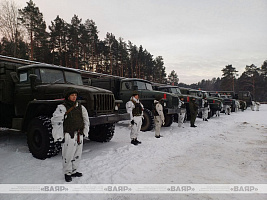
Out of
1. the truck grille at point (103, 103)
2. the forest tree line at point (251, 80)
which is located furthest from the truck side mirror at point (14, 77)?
the forest tree line at point (251, 80)

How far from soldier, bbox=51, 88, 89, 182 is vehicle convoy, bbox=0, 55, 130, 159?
0.54 m

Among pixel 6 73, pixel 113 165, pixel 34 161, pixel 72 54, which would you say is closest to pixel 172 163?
pixel 113 165

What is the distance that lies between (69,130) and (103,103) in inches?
65.0

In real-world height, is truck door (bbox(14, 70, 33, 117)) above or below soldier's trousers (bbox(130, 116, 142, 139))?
above

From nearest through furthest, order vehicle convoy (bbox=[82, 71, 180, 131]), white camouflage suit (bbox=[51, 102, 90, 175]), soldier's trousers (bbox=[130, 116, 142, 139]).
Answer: white camouflage suit (bbox=[51, 102, 90, 175]) → soldier's trousers (bbox=[130, 116, 142, 139]) → vehicle convoy (bbox=[82, 71, 180, 131])

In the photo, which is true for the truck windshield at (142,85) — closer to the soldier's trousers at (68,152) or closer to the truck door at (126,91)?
the truck door at (126,91)

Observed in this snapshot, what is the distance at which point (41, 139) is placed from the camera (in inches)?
158

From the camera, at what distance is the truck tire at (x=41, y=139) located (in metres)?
3.83

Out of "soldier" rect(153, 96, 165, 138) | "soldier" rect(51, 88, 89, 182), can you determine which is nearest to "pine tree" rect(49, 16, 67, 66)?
"soldier" rect(153, 96, 165, 138)

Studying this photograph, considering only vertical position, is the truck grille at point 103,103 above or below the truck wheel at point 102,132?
above

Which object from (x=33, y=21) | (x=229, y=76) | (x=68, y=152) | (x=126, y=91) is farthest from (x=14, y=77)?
(x=229, y=76)

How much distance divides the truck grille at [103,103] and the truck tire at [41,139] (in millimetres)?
1166

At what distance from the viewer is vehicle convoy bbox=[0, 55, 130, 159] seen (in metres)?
3.98

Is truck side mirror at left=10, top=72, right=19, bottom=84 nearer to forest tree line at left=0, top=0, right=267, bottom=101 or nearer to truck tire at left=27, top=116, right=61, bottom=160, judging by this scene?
truck tire at left=27, top=116, right=61, bottom=160
